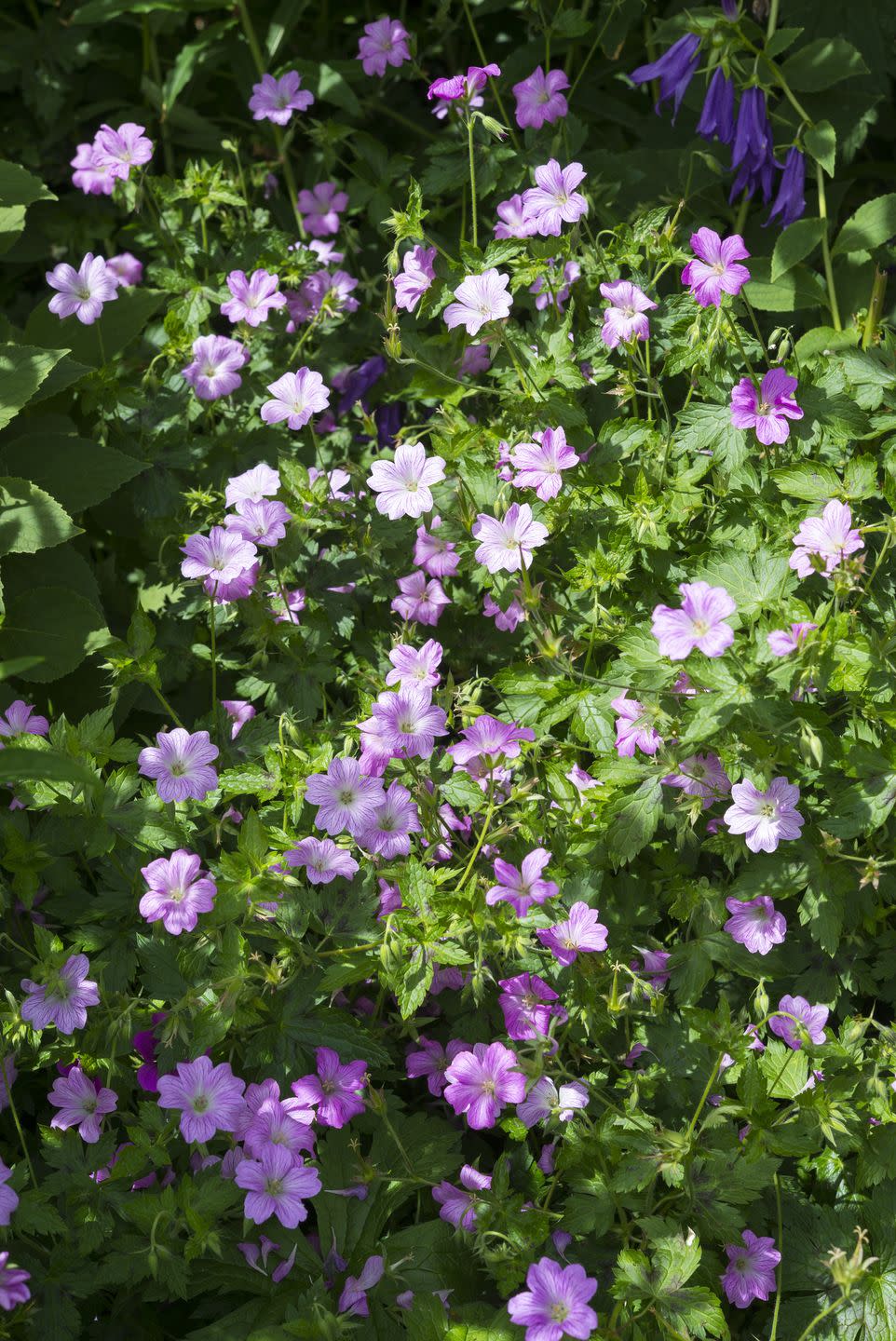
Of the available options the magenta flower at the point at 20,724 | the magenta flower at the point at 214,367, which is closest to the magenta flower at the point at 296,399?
the magenta flower at the point at 214,367

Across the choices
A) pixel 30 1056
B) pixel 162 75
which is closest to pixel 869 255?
pixel 162 75

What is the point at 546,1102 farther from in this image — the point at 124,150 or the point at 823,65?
the point at 124,150

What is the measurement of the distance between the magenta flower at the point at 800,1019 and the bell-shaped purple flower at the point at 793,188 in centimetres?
143

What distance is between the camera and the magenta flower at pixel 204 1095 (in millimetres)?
1702

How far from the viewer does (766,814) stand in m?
1.77

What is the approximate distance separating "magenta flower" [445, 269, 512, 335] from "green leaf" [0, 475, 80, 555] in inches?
28.5

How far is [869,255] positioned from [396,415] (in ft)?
3.32

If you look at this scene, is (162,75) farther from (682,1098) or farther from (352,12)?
(682,1098)

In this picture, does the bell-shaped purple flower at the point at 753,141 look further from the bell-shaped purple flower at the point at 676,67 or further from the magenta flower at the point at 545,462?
the magenta flower at the point at 545,462

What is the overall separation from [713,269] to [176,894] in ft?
4.04

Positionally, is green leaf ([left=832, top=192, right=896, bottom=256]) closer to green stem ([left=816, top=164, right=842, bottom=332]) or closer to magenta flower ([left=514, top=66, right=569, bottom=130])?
green stem ([left=816, top=164, right=842, bottom=332])

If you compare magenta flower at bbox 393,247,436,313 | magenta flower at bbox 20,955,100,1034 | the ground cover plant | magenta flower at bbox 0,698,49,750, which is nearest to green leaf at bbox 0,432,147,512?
the ground cover plant

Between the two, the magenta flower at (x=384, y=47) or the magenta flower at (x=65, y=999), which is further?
the magenta flower at (x=384, y=47)

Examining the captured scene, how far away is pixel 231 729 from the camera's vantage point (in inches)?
87.7
